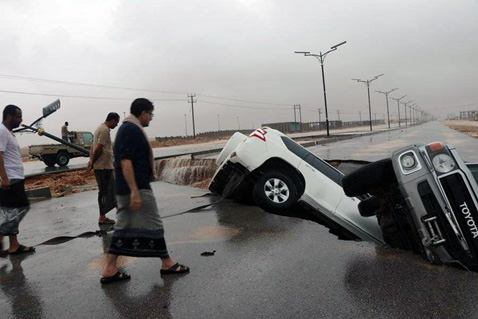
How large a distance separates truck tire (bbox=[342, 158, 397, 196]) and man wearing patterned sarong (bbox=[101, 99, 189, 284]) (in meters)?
2.07

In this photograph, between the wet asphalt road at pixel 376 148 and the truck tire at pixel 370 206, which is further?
the wet asphalt road at pixel 376 148

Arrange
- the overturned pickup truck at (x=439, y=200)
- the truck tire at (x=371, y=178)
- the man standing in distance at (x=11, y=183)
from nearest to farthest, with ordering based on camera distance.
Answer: the overturned pickup truck at (x=439, y=200) → the truck tire at (x=371, y=178) → the man standing in distance at (x=11, y=183)

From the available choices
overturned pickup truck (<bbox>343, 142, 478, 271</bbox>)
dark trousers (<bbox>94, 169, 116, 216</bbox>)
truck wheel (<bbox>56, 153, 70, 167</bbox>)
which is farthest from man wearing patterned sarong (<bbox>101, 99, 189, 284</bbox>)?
truck wheel (<bbox>56, 153, 70, 167</bbox>)

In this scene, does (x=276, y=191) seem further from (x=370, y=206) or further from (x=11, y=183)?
(x=11, y=183)

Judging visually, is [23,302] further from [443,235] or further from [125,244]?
[443,235]

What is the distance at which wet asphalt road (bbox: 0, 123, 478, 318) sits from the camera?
2.99 m

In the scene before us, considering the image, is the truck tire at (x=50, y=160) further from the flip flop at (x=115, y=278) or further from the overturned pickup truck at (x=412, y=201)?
the flip flop at (x=115, y=278)

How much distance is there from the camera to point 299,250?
4.44 metres

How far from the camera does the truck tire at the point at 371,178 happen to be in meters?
3.97

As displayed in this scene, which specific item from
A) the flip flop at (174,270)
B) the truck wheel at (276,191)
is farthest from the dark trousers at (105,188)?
the flip flop at (174,270)

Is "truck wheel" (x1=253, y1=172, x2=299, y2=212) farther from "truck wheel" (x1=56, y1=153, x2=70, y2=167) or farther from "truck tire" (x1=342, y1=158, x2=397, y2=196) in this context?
"truck wheel" (x1=56, y1=153, x2=70, y2=167)

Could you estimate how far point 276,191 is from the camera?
21.1ft

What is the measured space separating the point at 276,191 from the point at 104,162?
289 centimetres

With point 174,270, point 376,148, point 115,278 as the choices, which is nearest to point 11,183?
point 115,278
